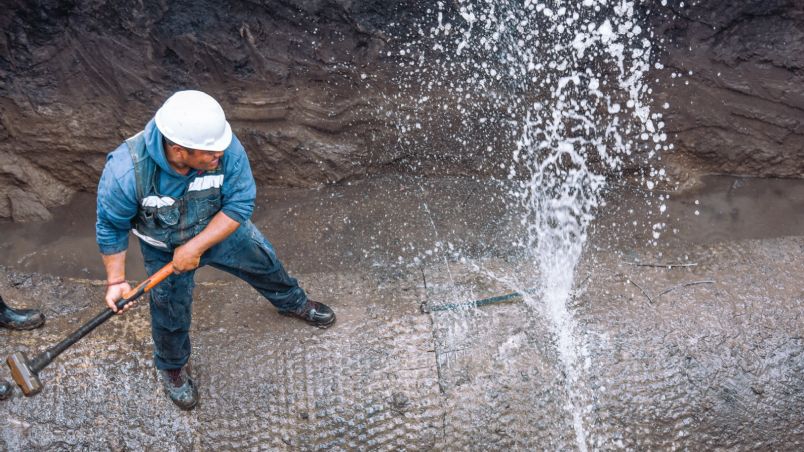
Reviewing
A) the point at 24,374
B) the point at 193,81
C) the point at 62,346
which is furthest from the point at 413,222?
the point at 24,374

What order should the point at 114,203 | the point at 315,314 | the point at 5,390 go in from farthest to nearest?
the point at 315,314 → the point at 5,390 → the point at 114,203

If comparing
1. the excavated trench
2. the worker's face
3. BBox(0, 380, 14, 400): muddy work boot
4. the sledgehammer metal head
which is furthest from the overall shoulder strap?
BBox(0, 380, 14, 400): muddy work boot

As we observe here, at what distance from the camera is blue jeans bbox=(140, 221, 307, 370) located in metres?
2.11

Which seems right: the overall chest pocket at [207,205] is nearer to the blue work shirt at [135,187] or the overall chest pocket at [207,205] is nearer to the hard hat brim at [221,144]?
the blue work shirt at [135,187]

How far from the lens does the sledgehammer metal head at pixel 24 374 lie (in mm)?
2014

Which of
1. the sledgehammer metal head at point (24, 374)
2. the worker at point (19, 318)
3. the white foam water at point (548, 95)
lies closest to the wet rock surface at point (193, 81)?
the white foam water at point (548, 95)

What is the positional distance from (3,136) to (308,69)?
5.22 ft

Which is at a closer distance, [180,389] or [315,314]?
[180,389]

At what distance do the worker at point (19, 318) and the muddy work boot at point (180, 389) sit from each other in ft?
1.95

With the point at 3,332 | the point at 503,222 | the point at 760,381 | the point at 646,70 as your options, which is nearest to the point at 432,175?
the point at 503,222

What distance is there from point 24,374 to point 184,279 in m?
0.55

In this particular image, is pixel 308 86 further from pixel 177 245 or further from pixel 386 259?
pixel 177 245

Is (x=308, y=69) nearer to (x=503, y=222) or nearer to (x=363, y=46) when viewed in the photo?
(x=363, y=46)

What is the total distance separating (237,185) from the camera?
199cm
